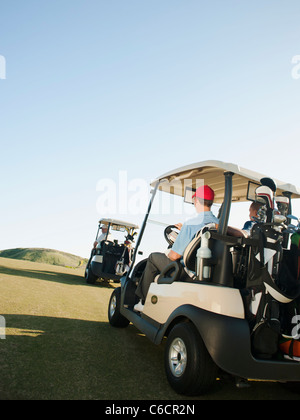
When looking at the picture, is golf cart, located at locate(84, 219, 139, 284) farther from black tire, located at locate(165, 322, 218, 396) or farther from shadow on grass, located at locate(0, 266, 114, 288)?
black tire, located at locate(165, 322, 218, 396)

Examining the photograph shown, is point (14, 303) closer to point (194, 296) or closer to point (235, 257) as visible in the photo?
point (194, 296)

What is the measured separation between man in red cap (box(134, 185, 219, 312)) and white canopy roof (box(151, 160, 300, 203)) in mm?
275

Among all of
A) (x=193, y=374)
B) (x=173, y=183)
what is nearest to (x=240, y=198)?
(x=173, y=183)

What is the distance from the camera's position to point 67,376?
2.34 meters

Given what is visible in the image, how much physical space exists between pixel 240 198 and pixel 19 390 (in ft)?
10.4

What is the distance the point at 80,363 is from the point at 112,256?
6360mm

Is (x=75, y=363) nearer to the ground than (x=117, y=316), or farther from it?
farther from it

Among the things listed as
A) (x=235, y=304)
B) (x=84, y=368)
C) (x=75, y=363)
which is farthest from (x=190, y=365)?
(x=75, y=363)

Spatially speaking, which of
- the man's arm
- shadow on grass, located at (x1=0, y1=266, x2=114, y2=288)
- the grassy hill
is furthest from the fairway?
the grassy hill

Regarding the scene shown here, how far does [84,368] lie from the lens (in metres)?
2.54

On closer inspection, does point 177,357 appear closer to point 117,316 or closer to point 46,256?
point 117,316

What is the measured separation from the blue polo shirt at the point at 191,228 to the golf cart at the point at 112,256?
239 inches

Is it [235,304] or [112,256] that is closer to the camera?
[235,304]
